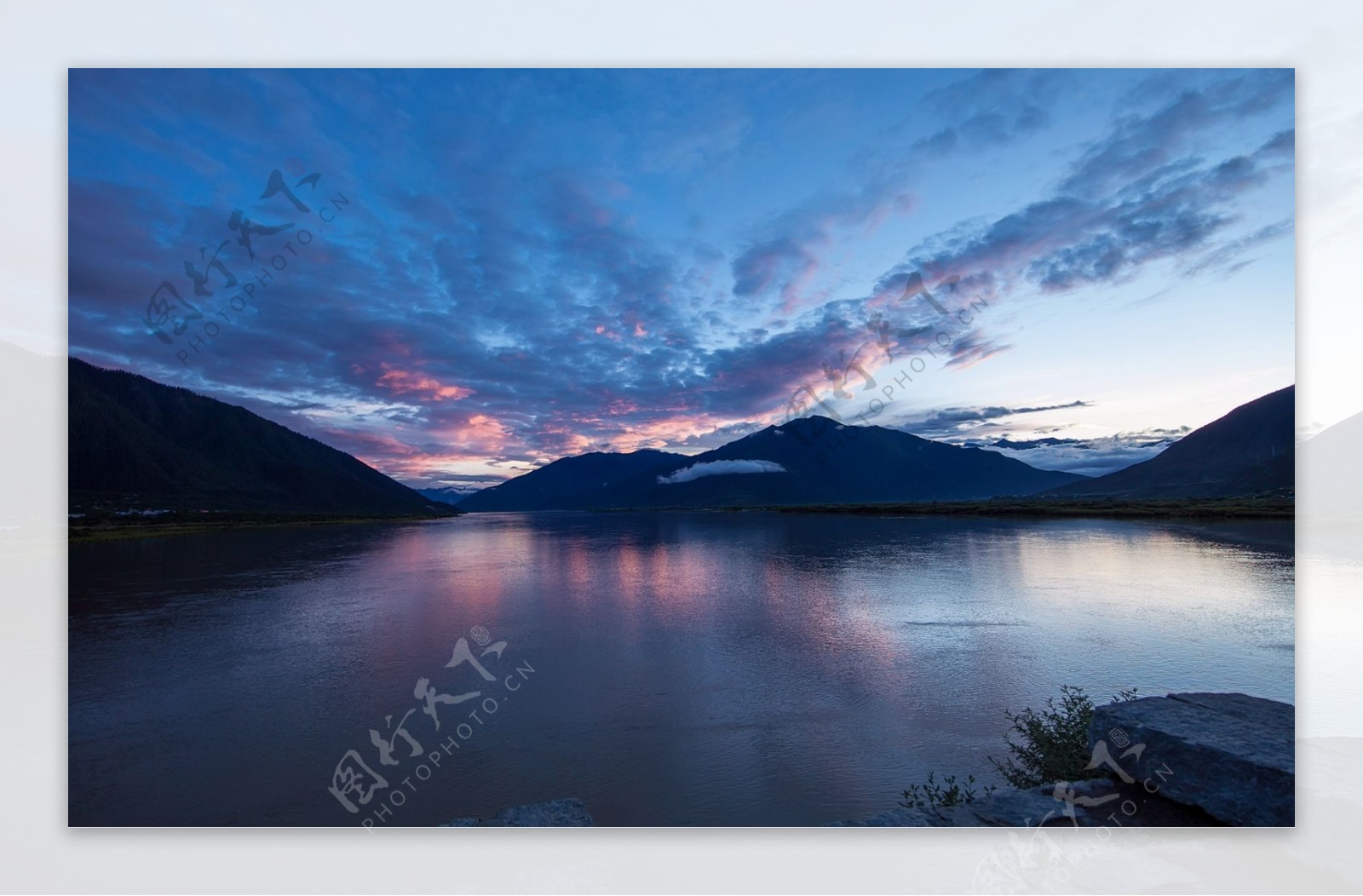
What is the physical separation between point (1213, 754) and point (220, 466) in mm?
115574

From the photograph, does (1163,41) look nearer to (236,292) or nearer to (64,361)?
(236,292)

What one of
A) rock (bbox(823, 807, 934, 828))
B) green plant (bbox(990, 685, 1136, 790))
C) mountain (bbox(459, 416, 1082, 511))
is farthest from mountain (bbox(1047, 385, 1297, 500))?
mountain (bbox(459, 416, 1082, 511))

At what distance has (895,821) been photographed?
16.0 ft

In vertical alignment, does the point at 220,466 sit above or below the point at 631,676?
above

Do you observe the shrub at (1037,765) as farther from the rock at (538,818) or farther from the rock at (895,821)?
the rock at (538,818)

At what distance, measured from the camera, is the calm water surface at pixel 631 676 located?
19.3 feet

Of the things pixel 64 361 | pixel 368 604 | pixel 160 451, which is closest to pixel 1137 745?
pixel 64 361

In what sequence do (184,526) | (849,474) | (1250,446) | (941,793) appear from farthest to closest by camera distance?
(849,474) < (184,526) < (1250,446) < (941,793)

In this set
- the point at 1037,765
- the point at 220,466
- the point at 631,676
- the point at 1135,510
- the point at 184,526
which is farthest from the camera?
the point at 220,466

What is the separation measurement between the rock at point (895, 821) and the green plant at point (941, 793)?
22 centimetres

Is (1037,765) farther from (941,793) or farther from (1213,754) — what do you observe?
(1213,754)

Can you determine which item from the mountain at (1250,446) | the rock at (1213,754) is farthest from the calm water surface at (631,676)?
the mountain at (1250,446)

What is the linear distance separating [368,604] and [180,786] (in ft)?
35.6

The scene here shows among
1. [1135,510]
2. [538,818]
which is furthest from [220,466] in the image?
[1135,510]
